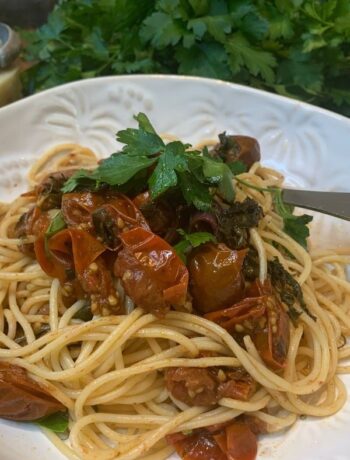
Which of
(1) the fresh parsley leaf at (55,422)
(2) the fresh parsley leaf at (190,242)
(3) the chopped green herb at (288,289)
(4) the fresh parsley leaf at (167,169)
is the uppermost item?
(4) the fresh parsley leaf at (167,169)

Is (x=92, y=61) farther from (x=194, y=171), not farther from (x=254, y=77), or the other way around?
(x=194, y=171)

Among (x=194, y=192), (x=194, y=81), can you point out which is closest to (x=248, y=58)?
(x=194, y=81)

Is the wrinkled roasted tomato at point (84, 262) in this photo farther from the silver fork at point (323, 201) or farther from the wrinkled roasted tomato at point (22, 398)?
the silver fork at point (323, 201)

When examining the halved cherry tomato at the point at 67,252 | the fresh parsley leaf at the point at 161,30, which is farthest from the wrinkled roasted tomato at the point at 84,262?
the fresh parsley leaf at the point at 161,30

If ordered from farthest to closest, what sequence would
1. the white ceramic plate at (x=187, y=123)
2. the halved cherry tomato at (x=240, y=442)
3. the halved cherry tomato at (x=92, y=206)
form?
the white ceramic plate at (x=187, y=123), the halved cherry tomato at (x=92, y=206), the halved cherry tomato at (x=240, y=442)

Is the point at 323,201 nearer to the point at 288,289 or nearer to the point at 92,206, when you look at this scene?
the point at 288,289

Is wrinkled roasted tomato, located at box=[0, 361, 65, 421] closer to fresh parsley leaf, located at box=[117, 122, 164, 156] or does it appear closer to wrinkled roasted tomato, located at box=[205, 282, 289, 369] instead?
wrinkled roasted tomato, located at box=[205, 282, 289, 369]

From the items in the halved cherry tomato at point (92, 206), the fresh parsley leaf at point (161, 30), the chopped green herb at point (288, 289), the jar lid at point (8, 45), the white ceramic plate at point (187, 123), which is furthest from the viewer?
the jar lid at point (8, 45)

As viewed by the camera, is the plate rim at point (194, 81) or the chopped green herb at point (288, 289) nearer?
the chopped green herb at point (288, 289)
